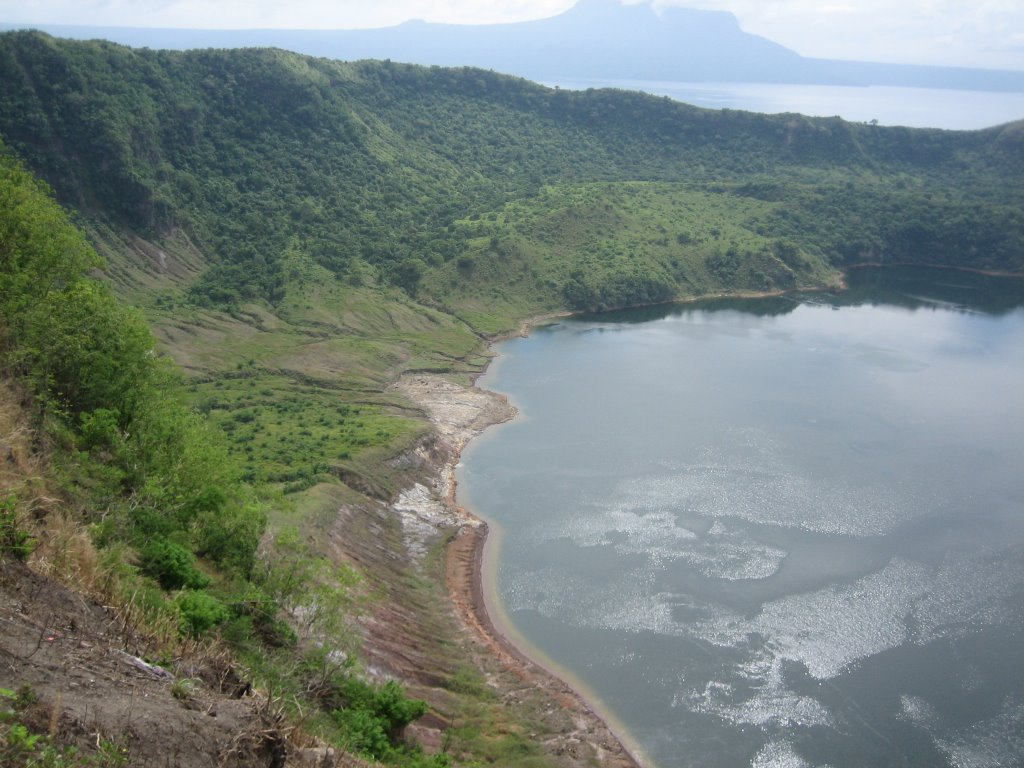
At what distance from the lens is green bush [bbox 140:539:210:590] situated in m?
24.0

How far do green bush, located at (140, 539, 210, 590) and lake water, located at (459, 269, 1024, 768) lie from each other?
21.4 metres

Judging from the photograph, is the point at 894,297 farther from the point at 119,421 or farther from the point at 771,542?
the point at 119,421

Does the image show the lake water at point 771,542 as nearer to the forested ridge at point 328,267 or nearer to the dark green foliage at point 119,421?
the forested ridge at point 328,267

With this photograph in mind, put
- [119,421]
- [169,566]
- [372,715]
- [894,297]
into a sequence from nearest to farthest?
[169,566], [372,715], [119,421], [894,297]

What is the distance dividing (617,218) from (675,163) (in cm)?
4534

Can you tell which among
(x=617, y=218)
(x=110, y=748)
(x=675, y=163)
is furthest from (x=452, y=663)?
(x=675, y=163)

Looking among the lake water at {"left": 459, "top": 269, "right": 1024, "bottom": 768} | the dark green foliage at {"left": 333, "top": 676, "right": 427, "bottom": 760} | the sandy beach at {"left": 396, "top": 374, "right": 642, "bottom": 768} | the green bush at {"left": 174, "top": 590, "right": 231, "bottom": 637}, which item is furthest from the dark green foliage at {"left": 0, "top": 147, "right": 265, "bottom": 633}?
the lake water at {"left": 459, "top": 269, "right": 1024, "bottom": 768}

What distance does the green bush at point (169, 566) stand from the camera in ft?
78.7

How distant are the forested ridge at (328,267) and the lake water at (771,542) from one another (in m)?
6.84

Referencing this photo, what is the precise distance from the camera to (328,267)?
102062 mm

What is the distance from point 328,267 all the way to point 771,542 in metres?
67.2

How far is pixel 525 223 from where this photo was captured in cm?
11862

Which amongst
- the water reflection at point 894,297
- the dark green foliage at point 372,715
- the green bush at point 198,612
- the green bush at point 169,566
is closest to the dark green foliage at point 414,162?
the water reflection at point 894,297

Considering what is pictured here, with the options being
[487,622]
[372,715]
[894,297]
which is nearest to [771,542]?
[487,622]
